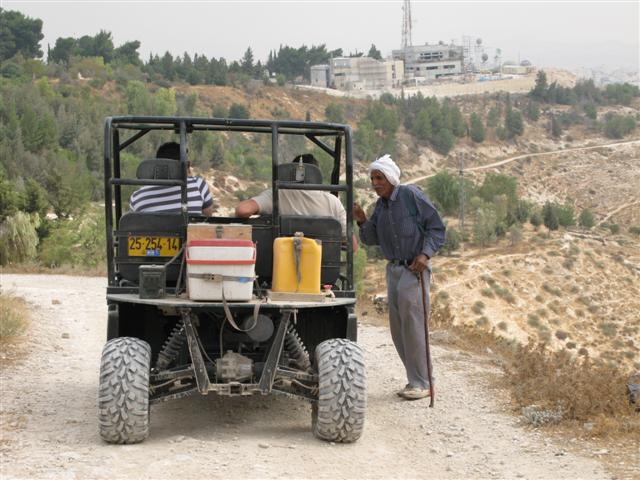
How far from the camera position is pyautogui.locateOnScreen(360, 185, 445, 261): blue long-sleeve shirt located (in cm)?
879

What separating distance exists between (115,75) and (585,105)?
58.8 meters

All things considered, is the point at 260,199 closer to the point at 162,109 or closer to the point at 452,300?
the point at 452,300

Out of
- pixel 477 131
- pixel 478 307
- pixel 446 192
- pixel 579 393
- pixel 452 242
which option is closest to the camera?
pixel 579 393

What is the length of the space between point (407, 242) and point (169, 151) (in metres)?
2.10

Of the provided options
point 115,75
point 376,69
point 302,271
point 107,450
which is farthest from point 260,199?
point 376,69

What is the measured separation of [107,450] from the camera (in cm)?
688

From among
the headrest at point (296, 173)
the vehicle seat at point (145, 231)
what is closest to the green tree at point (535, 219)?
the headrest at point (296, 173)

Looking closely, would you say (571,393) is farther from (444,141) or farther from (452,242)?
(444,141)

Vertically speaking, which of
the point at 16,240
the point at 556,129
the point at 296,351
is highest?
the point at 556,129

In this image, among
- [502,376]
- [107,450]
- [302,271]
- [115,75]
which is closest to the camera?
[107,450]

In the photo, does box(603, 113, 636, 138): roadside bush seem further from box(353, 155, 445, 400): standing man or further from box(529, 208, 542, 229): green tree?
box(353, 155, 445, 400): standing man

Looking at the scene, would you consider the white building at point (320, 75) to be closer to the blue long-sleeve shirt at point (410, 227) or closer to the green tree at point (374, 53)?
the green tree at point (374, 53)

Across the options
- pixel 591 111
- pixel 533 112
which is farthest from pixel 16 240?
pixel 591 111

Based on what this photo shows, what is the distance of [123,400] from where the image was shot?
275 inches
